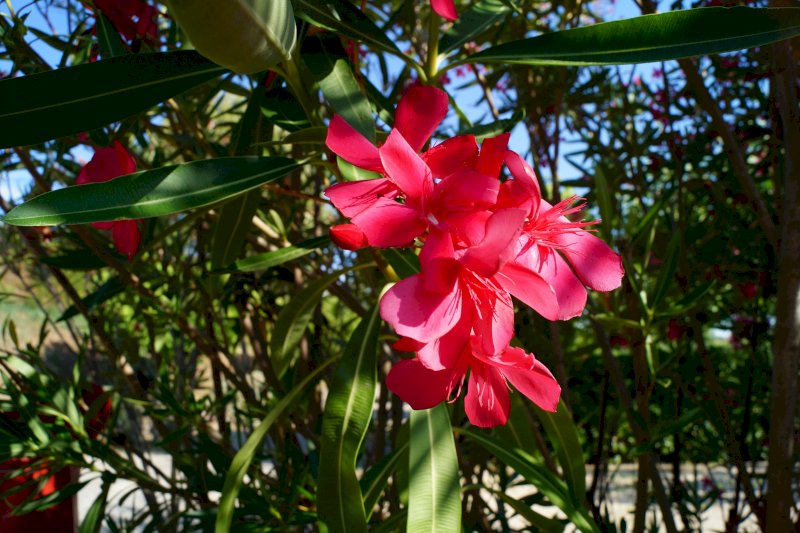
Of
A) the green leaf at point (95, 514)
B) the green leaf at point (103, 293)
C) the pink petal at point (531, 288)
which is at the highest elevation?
the green leaf at point (103, 293)

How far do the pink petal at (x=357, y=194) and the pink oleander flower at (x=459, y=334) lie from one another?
0.07 meters

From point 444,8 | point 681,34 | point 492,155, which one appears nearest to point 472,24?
point 444,8

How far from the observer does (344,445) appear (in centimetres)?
69

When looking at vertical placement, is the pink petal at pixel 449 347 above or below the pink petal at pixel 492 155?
below

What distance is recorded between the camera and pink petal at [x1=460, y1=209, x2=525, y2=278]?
0.44 metres

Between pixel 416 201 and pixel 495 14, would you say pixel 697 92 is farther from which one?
pixel 416 201

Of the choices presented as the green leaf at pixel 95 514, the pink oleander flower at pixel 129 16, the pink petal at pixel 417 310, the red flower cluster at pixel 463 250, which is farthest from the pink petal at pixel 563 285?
the green leaf at pixel 95 514

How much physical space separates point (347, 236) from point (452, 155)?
11 cm

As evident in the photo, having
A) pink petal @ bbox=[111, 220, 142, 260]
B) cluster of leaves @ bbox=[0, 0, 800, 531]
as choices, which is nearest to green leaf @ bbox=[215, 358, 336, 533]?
cluster of leaves @ bbox=[0, 0, 800, 531]

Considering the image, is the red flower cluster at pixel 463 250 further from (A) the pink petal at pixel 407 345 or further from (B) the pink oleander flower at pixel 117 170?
(B) the pink oleander flower at pixel 117 170

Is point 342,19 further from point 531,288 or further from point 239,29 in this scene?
point 531,288

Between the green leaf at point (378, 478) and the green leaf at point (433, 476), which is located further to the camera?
the green leaf at point (378, 478)

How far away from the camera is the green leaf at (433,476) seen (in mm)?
664

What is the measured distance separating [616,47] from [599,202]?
380 millimetres
